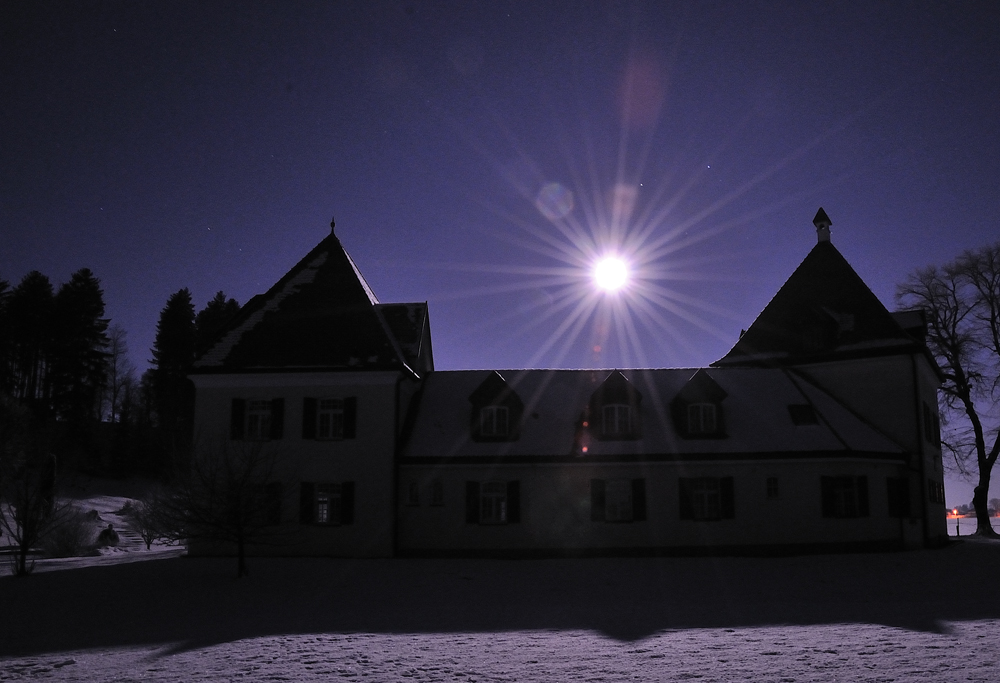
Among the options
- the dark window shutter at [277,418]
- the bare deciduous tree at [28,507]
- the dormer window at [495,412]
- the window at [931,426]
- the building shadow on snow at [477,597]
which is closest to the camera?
the building shadow on snow at [477,597]

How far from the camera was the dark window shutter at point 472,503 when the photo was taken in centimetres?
2486

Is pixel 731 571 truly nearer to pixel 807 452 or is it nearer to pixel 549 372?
pixel 807 452

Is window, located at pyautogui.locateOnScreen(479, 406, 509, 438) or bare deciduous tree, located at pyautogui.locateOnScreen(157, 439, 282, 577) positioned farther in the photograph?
window, located at pyautogui.locateOnScreen(479, 406, 509, 438)

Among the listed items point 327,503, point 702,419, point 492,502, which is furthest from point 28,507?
point 702,419

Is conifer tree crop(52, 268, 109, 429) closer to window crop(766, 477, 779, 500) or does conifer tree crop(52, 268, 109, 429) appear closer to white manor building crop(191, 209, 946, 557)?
white manor building crop(191, 209, 946, 557)

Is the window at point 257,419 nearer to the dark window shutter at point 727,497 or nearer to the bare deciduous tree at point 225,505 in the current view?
the bare deciduous tree at point 225,505

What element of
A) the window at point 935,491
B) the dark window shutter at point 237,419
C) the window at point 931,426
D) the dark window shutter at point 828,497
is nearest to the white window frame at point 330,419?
the dark window shutter at point 237,419

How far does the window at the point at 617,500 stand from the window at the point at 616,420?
1706 millimetres

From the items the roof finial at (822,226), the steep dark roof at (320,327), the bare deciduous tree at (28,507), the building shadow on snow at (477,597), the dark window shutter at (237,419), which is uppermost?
the roof finial at (822,226)

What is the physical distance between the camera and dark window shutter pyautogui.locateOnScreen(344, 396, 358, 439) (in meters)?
25.2

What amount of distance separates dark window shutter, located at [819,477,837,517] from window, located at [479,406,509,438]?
9.91 metres

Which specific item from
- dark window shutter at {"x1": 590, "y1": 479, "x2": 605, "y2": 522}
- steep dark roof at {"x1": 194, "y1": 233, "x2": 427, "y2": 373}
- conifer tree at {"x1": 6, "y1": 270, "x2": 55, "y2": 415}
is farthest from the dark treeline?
dark window shutter at {"x1": 590, "y1": 479, "x2": 605, "y2": 522}

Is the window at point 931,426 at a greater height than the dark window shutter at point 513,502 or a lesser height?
greater

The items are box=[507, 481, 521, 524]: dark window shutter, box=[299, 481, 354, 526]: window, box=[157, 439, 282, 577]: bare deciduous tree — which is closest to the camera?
box=[157, 439, 282, 577]: bare deciduous tree
